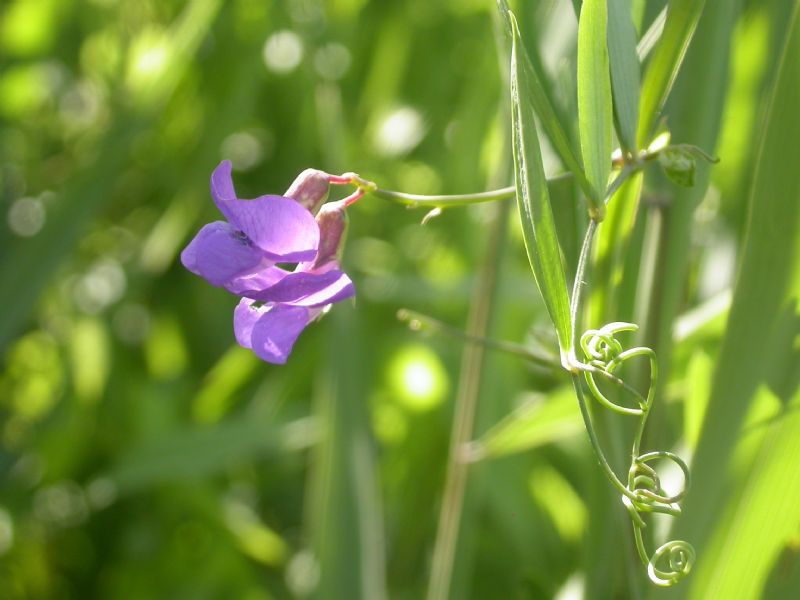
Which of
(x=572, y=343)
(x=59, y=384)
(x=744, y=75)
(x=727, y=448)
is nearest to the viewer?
(x=572, y=343)

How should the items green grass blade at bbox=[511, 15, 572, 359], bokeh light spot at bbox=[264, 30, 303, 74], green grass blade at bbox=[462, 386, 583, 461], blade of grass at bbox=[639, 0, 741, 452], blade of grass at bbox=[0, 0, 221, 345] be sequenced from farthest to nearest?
bokeh light spot at bbox=[264, 30, 303, 74] < blade of grass at bbox=[0, 0, 221, 345] < green grass blade at bbox=[462, 386, 583, 461] < blade of grass at bbox=[639, 0, 741, 452] < green grass blade at bbox=[511, 15, 572, 359]

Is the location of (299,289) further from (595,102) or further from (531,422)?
(531,422)

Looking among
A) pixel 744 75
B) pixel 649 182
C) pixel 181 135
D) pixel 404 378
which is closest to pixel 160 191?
pixel 181 135

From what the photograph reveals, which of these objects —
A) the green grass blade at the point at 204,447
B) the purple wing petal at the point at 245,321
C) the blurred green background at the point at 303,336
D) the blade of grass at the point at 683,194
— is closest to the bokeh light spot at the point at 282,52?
the blurred green background at the point at 303,336

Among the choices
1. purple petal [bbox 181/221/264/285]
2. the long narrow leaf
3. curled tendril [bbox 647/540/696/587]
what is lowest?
curled tendril [bbox 647/540/696/587]

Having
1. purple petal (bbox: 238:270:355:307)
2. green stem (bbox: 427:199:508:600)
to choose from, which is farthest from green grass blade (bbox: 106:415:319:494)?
purple petal (bbox: 238:270:355:307)

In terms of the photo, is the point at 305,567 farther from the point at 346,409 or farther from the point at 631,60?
the point at 631,60

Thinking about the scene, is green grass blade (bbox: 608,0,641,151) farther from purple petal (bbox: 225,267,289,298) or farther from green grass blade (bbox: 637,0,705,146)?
purple petal (bbox: 225,267,289,298)
